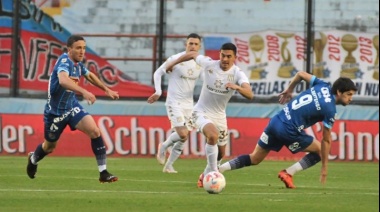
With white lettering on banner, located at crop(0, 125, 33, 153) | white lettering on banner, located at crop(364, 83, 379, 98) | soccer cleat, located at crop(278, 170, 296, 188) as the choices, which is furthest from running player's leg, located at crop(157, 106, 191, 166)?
white lettering on banner, located at crop(364, 83, 379, 98)

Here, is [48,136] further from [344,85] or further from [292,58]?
[292,58]

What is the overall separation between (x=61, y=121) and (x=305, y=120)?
10.6ft

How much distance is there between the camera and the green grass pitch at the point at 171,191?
529 inches

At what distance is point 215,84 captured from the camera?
1823 centimetres

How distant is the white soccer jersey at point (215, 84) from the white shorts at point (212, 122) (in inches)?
2.9

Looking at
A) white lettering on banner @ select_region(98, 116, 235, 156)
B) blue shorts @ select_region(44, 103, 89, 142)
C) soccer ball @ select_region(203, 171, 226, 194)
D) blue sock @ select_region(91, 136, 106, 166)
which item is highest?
blue shorts @ select_region(44, 103, 89, 142)

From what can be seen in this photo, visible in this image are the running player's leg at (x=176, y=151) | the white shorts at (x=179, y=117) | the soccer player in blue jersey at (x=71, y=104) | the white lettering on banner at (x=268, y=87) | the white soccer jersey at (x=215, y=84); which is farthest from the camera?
the white lettering on banner at (x=268, y=87)

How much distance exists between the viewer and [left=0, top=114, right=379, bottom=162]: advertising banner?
88.2 ft

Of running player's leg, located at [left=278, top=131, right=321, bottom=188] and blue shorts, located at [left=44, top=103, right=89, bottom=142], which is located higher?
blue shorts, located at [left=44, top=103, right=89, bottom=142]

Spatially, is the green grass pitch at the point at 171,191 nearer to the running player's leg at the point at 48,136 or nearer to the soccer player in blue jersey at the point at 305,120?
the running player's leg at the point at 48,136

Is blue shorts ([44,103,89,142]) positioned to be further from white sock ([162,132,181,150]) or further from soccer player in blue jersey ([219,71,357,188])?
white sock ([162,132,181,150])

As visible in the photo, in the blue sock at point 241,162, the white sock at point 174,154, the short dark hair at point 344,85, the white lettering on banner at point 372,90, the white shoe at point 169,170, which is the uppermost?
the short dark hair at point 344,85

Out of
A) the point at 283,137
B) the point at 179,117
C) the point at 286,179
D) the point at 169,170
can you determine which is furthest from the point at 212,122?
the point at 179,117

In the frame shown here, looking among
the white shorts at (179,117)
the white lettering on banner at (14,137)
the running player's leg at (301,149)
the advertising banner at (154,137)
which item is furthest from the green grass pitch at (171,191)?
the advertising banner at (154,137)
